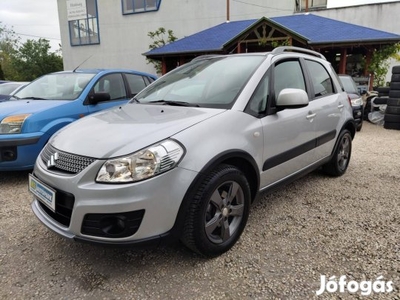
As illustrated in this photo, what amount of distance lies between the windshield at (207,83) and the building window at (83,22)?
24.1 metres

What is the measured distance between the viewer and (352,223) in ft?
9.61

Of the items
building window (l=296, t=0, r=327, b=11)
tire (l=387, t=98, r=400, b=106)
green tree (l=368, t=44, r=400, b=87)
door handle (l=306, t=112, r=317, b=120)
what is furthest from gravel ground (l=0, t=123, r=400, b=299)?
building window (l=296, t=0, r=327, b=11)

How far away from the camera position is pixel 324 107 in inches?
140

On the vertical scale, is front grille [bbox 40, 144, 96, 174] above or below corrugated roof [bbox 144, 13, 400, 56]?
below

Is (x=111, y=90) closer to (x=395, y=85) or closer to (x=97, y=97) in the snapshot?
(x=97, y=97)

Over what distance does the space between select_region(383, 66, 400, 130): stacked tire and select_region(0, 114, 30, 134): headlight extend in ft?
29.0

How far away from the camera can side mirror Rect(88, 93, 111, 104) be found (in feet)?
14.5

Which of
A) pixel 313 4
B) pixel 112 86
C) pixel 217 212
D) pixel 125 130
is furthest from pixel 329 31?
pixel 125 130

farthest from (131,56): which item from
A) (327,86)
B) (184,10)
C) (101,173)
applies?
(101,173)

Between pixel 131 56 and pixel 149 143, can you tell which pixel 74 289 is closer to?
pixel 149 143

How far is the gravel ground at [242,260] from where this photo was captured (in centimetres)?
205

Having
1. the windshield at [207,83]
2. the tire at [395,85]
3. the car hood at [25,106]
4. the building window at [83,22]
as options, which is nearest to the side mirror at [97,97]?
the car hood at [25,106]

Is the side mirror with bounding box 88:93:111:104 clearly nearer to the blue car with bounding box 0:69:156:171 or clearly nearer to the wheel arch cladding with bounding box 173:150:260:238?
the blue car with bounding box 0:69:156:171

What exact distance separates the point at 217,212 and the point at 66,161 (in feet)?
3.84
